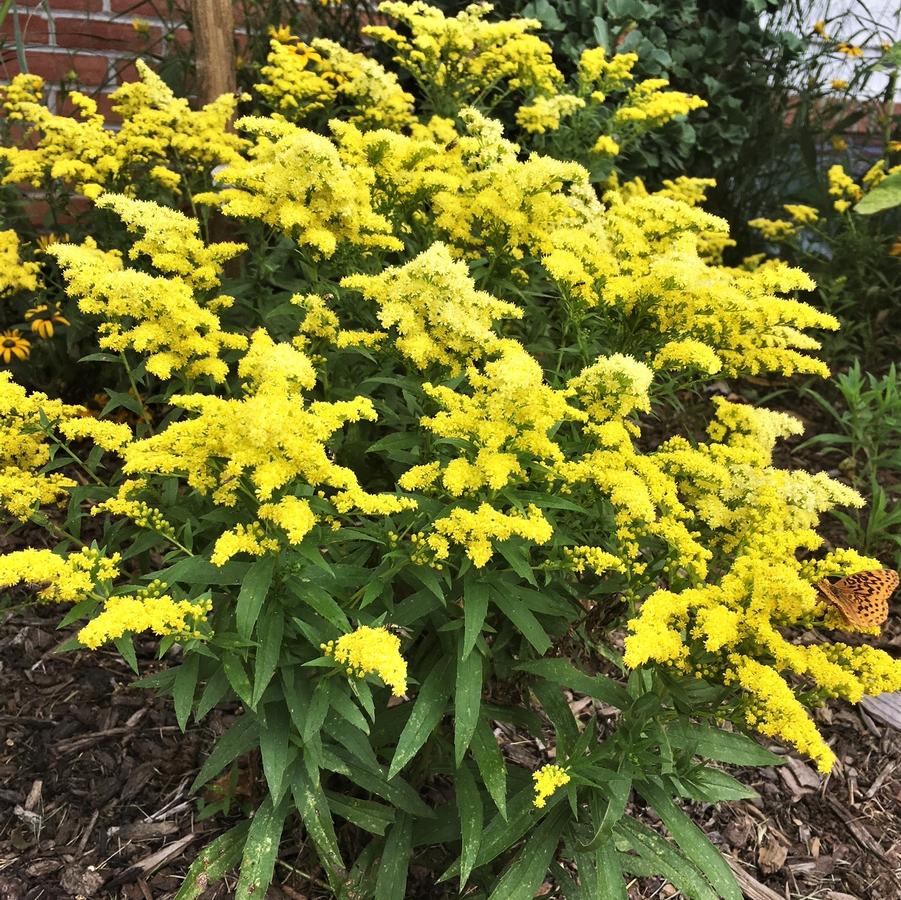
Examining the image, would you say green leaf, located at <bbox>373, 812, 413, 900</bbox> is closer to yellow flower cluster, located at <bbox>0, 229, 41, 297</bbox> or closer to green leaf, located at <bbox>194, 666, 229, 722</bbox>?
green leaf, located at <bbox>194, 666, 229, 722</bbox>

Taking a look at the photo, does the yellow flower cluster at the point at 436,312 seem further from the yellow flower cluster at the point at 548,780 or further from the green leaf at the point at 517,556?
the yellow flower cluster at the point at 548,780

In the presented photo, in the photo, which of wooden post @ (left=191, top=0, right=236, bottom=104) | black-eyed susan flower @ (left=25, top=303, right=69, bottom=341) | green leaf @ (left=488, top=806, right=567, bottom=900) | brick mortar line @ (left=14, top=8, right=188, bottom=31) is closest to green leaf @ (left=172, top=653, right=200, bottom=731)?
green leaf @ (left=488, top=806, right=567, bottom=900)

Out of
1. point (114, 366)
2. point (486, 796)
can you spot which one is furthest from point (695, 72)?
point (486, 796)

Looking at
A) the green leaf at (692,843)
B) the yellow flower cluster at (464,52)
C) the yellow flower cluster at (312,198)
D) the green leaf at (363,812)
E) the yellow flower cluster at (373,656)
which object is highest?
the yellow flower cluster at (464,52)

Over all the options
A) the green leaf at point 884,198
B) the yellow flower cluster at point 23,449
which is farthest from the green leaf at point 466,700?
the green leaf at point 884,198

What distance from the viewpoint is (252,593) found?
1762 millimetres

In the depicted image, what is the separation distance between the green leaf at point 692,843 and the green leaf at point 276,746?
87 centimetres

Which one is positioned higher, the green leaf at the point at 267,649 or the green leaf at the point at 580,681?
the green leaf at the point at 267,649

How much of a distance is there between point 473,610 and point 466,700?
8.4 inches

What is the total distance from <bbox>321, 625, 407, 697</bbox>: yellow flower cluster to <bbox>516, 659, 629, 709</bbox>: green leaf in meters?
0.52

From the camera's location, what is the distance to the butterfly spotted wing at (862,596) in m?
1.94

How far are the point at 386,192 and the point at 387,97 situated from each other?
801mm

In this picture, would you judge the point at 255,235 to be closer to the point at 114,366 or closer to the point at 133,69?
the point at 114,366

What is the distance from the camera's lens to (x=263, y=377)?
77.7 inches
